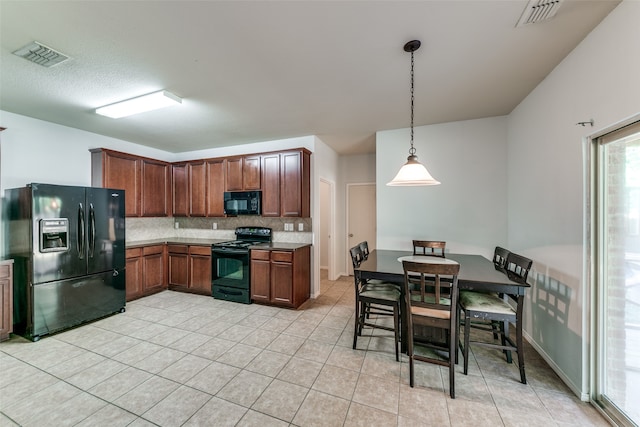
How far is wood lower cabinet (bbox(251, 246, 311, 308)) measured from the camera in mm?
3543

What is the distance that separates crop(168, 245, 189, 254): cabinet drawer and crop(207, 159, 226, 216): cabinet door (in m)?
0.72

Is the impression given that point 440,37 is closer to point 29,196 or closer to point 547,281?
point 547,281

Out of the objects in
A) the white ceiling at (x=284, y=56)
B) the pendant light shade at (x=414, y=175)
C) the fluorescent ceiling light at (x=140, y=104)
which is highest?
the white ceiling at (x=284, y=56)

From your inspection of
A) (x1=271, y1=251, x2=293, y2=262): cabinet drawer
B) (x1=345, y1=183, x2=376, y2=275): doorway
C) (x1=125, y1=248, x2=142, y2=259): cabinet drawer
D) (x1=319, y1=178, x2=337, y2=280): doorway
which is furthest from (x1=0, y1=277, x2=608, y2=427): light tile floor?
(x1=345, y1=183, x2=376, y2=275): doorway

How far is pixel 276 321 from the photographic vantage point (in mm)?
3176

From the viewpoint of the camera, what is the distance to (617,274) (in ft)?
5.62

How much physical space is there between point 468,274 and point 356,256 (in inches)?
42.1

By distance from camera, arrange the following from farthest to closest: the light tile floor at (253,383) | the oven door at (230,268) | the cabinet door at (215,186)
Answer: the cabinet door at (215,186) < the oven door at (230,268) < the light tile floor at (253,383)

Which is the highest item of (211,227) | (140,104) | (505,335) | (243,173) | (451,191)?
(140,104)

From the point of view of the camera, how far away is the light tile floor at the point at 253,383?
168 centimetres

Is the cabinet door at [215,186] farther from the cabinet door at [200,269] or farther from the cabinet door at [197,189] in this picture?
the cabinet door at [200,269]

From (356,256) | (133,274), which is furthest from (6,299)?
(356,256)

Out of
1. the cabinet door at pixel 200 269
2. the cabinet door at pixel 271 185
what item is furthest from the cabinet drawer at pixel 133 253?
the cabinet door at pixel 271 185

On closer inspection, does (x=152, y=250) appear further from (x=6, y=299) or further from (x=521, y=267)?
(x=521, y=267)
